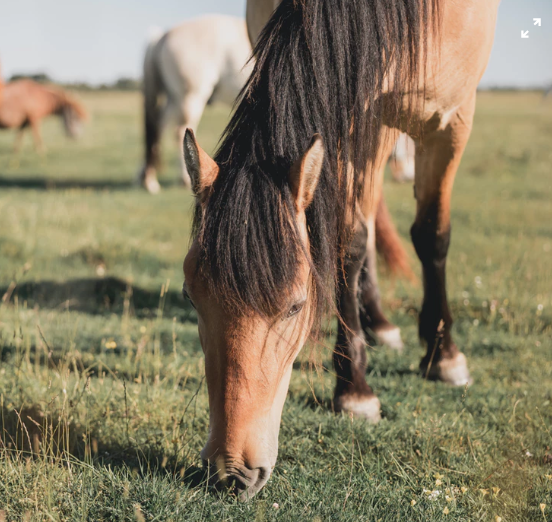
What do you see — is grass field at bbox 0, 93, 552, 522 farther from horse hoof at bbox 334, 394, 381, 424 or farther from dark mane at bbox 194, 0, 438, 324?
dark mane at bbox 194, 0, 438, 324

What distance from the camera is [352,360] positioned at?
2732 millimetres

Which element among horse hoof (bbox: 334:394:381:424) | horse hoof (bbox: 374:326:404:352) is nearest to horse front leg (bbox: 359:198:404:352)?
horse hoof (bbox: 374:326:404:352)

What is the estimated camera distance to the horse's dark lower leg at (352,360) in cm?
268

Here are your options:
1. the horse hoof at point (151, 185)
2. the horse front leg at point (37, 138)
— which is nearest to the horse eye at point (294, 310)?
the horse hoof at point (151, 185)

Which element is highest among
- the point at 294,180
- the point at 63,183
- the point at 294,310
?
the point at 294,180

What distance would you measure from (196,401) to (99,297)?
2.45m

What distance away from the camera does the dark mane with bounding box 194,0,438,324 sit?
5.57 ft

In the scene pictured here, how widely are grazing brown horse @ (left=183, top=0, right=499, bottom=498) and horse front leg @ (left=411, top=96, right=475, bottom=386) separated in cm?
34

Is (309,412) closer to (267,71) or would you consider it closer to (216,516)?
(216,516)

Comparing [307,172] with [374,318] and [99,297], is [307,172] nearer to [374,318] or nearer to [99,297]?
[374,318]

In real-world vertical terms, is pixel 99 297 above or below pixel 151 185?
→ above

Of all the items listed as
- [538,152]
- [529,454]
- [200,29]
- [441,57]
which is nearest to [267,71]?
[441,57]

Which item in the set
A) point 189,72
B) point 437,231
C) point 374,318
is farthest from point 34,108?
point 437,231

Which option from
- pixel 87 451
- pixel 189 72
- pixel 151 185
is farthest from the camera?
pixel 151 185
